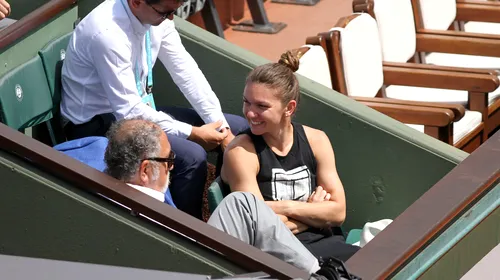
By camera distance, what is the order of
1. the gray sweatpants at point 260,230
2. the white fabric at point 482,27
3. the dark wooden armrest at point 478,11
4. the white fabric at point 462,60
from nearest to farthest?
the gray sweatpants at point 260,230 → the white fabric at point 462,60 → the dark wooden armrest at point 478,11 → the white fabric at point 482,27

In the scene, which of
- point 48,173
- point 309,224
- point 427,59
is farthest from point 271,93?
point 427,59

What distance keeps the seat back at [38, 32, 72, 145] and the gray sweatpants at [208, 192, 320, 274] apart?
0.96m

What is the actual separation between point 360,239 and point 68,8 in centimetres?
134

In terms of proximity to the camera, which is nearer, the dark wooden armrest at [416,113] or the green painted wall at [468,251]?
the green painted wall at [468,251]

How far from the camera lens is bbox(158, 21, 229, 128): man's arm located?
3.75 metres

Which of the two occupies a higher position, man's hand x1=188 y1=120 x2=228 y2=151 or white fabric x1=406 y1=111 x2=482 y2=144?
man's hand x1=188 y1=120 x2=228 y2=151

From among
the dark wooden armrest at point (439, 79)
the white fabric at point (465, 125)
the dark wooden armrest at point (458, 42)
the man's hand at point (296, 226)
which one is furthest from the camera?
the dark wooden armrest at point (458, 42)

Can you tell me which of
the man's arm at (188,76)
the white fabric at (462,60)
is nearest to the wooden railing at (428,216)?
the man's arm at (188,76)

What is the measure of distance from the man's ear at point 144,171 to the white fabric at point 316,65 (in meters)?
1.51

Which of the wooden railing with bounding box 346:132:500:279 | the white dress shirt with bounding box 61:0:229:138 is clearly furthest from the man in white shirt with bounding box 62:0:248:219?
the wooden railing with bounding box 346:132:500:279

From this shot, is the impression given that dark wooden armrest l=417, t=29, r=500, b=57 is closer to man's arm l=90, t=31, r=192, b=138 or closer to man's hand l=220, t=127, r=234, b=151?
man's hand l=220, t=127, r=234, b=151

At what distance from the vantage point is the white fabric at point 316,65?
4355 millimetres

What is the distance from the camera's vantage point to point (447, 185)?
2.94 meters

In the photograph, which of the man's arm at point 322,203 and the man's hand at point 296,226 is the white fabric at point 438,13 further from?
the man's hand at point 296,226
